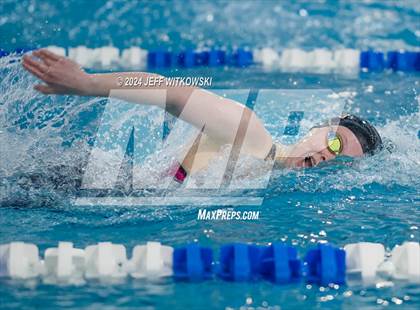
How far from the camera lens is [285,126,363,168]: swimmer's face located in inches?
125

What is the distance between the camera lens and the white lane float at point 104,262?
7.79ft

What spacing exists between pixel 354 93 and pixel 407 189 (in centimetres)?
167

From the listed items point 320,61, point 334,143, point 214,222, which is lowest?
point 214,222

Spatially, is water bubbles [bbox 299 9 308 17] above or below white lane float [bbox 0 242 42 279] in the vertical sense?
above

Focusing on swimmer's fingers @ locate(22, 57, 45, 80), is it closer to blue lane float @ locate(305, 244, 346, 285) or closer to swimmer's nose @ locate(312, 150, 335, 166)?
blue lane float @ locate(305, 244, 346, 285)

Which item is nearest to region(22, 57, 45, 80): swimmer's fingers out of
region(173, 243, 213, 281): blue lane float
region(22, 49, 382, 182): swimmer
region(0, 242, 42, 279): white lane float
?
region(22, 49, 382, 182): swimmer

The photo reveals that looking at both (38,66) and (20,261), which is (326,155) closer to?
(38,66)

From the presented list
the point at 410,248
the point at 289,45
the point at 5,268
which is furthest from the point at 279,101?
the point at 5,268

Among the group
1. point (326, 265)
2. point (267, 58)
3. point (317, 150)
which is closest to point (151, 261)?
point (326, 265)

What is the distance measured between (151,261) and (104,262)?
0.14m

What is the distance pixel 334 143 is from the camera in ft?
10.4

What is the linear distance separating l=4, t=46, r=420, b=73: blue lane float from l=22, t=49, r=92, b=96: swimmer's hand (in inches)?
103

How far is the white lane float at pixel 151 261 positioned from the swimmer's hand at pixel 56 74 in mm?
574

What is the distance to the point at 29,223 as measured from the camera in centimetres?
278
